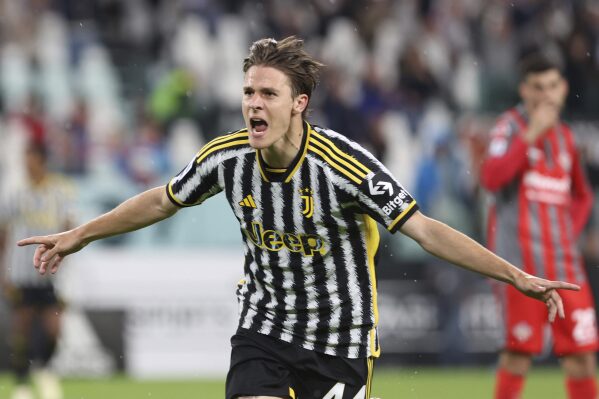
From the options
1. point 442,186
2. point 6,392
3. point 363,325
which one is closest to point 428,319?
point 442,186

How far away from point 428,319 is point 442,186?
1.74 m

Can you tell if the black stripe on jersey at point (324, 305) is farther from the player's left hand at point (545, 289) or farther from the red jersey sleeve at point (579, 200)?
the red jersey sleeve at point (579, 200)

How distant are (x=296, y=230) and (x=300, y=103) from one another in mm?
509

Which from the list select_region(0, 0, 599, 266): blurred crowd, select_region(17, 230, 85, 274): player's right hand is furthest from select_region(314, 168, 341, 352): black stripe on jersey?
select_region(0, 0, 599, 266): blurred crowd

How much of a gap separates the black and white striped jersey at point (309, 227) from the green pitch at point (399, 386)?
4.62m

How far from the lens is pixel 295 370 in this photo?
196 inches

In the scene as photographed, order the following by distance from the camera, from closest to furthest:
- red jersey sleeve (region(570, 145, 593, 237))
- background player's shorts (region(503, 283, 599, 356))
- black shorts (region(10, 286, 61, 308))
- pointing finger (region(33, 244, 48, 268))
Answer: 1. pointing finger (region(33, 244, 48, 268))
2. background player's shorts (region(503, 283, 599, 356))
3. red jersey sleeve (region(570, 145, 593, 237))
4. black shorts (region(10, 286, 61, 308))

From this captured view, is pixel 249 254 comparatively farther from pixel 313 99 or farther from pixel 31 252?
pixel 313 99

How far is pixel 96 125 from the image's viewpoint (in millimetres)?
13586

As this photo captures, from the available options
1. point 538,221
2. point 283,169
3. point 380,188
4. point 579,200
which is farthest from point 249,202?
point 579,200

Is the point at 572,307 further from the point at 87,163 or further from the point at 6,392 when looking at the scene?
the point at 87,163

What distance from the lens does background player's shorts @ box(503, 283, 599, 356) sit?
7188 millimetres

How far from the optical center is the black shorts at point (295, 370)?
4.90 metres

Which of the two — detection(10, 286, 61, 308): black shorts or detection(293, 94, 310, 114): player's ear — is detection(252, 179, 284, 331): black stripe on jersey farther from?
detection(10, 286, 61, 308): black shorts
